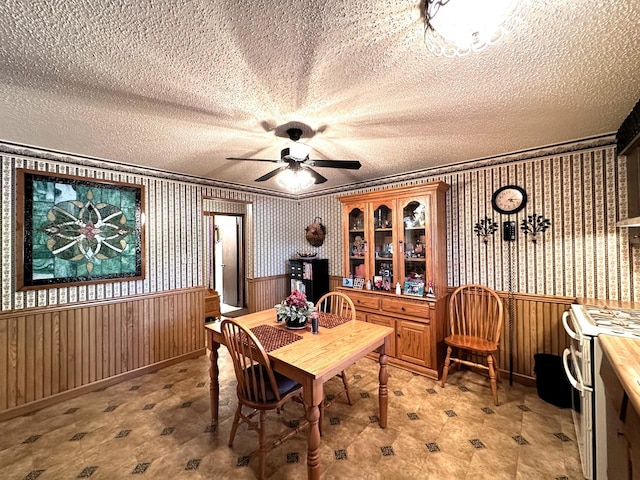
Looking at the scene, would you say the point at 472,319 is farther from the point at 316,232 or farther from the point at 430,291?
the point at 316,232

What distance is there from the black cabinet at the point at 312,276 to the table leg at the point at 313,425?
2.74 metres

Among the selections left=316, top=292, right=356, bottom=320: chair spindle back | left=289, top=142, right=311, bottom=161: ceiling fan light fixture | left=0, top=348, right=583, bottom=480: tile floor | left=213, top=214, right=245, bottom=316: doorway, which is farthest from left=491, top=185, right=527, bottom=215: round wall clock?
left=213, top=214, right=245, bottom=316: doorway

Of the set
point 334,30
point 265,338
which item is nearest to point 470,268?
point 265,338

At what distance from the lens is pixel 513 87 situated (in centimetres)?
165

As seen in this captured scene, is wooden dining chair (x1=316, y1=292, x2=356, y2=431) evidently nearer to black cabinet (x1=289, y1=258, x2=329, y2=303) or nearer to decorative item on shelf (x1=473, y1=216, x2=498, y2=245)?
black cabinet (x1=289, y1=258, x2=329, y2=303)

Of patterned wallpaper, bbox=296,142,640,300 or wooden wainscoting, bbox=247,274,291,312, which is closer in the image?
patterned wallpaper, bbox=296,142,640,300

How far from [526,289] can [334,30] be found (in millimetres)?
3026

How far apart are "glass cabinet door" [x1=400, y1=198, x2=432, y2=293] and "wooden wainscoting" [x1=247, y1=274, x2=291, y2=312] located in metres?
2.39

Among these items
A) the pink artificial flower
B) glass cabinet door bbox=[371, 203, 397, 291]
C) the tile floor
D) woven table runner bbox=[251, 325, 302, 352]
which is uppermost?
glass cabinet door bbox=[371, 203, 397, 291]

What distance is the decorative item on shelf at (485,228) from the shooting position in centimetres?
303

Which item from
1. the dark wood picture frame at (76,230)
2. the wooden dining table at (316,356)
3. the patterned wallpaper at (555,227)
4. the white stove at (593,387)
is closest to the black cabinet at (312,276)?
the wooden dining table at (316,356)

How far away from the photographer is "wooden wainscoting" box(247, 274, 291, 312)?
179 inches

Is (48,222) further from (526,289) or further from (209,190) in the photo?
(526,289)

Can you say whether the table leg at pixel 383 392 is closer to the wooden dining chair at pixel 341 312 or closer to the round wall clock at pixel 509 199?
the wooden dining chair at pixel 341 312
